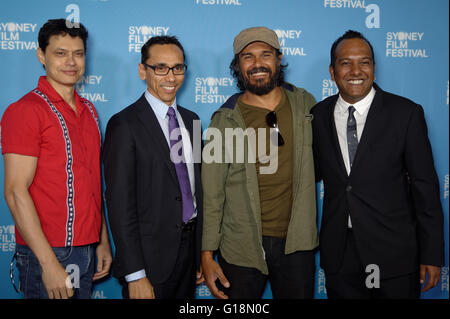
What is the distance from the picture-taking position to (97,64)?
2.50 meters

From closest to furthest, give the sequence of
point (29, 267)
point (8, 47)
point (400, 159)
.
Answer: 1. point (29, 267)
2. point (400, 159)
3. point (8, 47)

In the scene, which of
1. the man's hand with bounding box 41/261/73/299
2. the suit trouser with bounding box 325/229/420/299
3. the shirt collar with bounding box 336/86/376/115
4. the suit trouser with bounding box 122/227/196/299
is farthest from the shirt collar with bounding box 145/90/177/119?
the suit trouser with bounding box 325/229/420/299

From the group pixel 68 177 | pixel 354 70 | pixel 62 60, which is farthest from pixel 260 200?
pixel 62 60

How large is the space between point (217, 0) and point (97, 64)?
3.21 ft

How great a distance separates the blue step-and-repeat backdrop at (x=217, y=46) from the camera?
2.46 metres

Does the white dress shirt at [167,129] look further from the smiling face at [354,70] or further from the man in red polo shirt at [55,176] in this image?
the smiling face at [354,70]

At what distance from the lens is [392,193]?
1934 mm

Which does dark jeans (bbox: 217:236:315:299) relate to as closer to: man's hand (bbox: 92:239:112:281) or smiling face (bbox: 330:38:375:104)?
man's hand (bbox: 92:239:112:281)

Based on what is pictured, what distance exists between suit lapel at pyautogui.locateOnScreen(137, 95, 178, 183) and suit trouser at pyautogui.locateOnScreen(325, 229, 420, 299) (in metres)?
1.07

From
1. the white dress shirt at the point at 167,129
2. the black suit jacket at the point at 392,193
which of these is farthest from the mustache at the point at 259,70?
the black suit jacket at the point at 392,193
